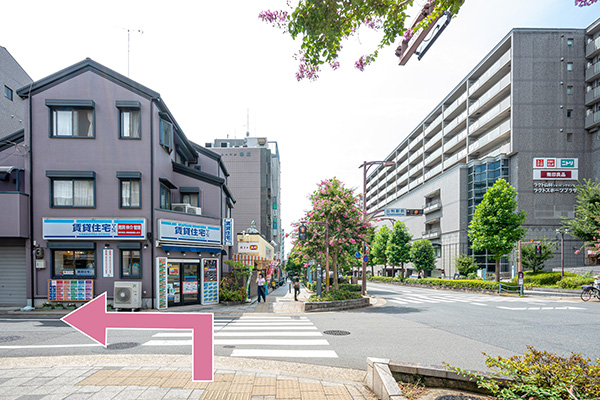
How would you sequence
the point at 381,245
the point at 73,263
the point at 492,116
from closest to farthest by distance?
the point at 73,263
the point at 492,116
the point at 381,245

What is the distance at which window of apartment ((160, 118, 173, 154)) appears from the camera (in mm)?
18781

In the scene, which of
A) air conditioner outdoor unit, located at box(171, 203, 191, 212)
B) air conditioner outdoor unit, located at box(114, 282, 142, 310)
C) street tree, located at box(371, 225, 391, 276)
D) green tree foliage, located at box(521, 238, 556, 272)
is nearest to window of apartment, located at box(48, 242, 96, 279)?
air conditioner outdoor unit, located at box(114, 282, 142, 310)

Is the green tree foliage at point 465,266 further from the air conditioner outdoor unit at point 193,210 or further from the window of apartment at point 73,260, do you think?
the window of apartment at point 73,260

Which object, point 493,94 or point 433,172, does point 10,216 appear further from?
point 433,172

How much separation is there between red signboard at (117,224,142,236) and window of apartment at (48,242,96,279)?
5.32 ft

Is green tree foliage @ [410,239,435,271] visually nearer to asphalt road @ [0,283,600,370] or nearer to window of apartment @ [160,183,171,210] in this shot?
asphalt road @ [0,283,600,370]

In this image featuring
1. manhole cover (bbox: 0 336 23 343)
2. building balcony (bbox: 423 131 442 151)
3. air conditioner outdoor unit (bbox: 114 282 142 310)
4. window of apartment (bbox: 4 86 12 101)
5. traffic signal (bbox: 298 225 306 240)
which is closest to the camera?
manhole cover (bbox: 0 336 23 343)

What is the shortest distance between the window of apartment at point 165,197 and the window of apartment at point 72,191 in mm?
3133

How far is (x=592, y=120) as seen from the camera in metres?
40.9

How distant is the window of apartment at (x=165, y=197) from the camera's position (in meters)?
18.8

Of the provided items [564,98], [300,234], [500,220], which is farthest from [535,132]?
[300,234]

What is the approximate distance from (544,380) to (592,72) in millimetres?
50953

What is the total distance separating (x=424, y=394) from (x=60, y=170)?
19.0 meters

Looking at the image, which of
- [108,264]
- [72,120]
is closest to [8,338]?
[108,264]
